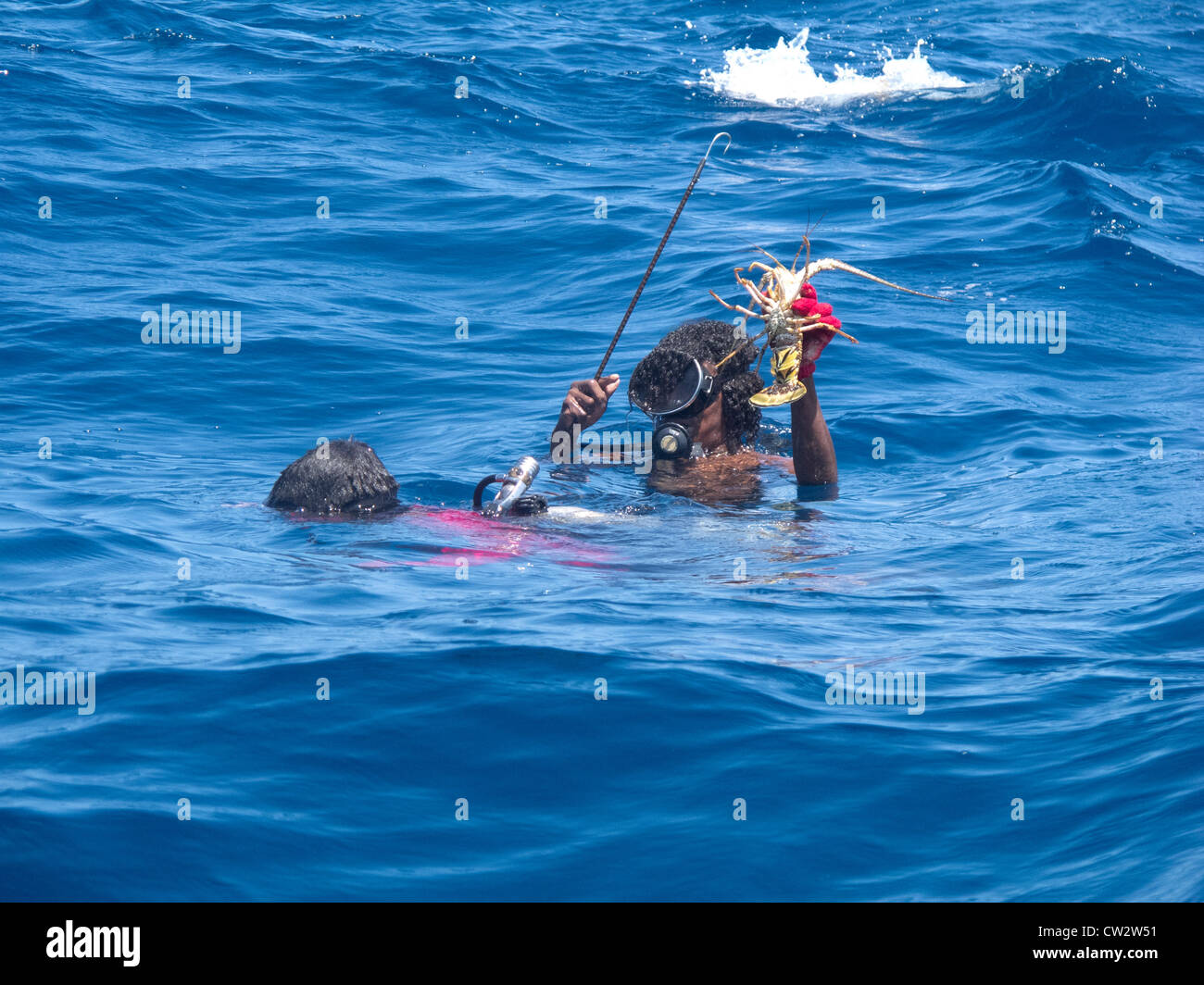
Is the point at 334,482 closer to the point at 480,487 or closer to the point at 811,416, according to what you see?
the point at 480,487

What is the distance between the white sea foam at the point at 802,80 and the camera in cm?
1875

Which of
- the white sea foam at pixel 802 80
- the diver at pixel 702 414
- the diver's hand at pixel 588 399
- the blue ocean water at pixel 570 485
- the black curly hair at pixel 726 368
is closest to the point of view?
the blue ocean water at pixel 570 485

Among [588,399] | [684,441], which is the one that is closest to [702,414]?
[684,441]

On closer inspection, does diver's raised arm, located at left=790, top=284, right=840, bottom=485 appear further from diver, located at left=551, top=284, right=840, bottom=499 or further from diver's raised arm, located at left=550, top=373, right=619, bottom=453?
diver's raised arm, located at left=550, top=373, right=619, bottom=453

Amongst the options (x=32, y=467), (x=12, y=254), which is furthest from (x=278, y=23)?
(x=32, y=467)

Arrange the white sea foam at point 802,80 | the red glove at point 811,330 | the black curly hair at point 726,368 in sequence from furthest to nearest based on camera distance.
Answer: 1. the white sea foam at point 802,80
2. the black curly hair at point 726,368
3. the red glove at point 811,330

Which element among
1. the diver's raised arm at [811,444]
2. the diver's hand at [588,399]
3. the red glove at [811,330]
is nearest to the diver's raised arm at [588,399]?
the diver's hand at [588,399]

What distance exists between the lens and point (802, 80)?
19453 mm

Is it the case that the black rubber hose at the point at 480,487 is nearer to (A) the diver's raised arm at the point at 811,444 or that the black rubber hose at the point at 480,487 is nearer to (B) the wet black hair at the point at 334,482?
(B) the wet black hair at the point at 334,482

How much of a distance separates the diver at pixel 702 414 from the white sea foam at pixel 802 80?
37.0 ft

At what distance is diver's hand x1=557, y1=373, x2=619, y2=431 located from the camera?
734 centimetres

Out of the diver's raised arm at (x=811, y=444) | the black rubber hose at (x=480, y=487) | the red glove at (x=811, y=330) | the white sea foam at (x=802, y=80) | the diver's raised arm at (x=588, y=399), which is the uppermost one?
the white sea foam at (x=802, y=80)

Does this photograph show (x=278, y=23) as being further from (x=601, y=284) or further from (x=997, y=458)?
(x=997, y=458)
